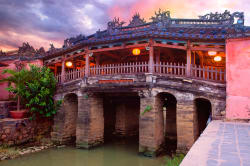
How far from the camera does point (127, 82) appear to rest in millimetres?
10094

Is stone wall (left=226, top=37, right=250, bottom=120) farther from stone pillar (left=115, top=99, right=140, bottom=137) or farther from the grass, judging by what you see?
stone pillar (left=115, top=99, right=140, bottom=137)

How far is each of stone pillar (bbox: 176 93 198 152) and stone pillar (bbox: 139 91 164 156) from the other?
1053 millimetres

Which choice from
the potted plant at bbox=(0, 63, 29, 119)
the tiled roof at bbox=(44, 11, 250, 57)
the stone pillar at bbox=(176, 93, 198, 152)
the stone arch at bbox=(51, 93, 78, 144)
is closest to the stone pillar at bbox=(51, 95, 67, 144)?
the stone arch at bbox=(51, 93, 78, 144)

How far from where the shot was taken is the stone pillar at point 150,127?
923cm

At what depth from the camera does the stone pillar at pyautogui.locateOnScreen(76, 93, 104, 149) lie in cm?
1097

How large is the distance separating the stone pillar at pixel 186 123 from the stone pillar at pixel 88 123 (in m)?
4.83

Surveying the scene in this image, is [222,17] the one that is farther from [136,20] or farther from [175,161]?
[175,161]

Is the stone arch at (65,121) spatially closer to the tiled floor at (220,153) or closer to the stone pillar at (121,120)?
the stone pillar at (121,120)

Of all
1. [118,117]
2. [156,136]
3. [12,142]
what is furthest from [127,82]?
[12,142]

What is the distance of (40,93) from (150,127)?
7.06 metres

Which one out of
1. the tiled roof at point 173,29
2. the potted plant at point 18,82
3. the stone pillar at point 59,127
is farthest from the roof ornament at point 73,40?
the stone pillar at point 59,127

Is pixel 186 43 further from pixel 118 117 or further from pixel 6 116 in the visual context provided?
pixel 6 116

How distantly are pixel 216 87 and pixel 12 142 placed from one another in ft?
37.7

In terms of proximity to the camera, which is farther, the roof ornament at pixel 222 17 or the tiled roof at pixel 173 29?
the roof ornament at pixel 222 17
